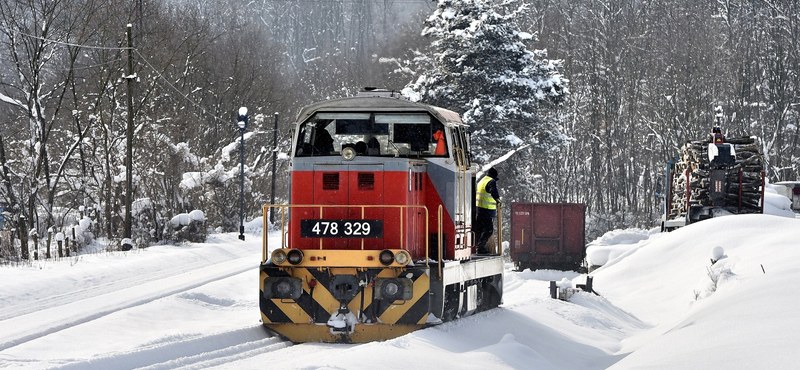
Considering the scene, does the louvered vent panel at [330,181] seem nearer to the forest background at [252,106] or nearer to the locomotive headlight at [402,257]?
the locomotive headlight at [402,257]

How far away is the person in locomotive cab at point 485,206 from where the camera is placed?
1305 cm

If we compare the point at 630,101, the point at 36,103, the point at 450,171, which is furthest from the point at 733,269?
the point at 630,101

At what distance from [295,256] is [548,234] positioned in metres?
18.1

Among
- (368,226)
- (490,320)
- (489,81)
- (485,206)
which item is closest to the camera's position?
(368,226)

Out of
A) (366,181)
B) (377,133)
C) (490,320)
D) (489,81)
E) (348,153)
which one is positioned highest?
(489,81)

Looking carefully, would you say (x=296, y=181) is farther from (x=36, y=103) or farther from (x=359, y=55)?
(x=359, y=55)

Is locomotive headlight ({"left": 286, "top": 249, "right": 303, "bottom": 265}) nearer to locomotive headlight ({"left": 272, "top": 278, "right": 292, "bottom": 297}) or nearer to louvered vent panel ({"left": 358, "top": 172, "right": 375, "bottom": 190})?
locomotive headlight ({"left": 272, "top": 278, "right": 292, "bottom": 297})

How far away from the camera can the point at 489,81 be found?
120 ft

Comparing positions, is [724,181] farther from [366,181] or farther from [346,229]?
[346,229]

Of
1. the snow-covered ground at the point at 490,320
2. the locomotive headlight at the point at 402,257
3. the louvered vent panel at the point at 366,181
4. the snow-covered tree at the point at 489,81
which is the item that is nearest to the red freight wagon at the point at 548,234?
the snow-covered ground at the point at 490,320

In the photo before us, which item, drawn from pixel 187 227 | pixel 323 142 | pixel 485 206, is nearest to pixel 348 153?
pixel 323 142

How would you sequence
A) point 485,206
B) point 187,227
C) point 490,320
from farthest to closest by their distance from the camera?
1. point 187,227
2. point 485,206
3. point 490,320

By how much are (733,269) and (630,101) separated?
3845cm

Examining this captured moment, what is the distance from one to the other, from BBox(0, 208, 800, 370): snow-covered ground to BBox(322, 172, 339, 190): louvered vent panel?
190 centimetres
